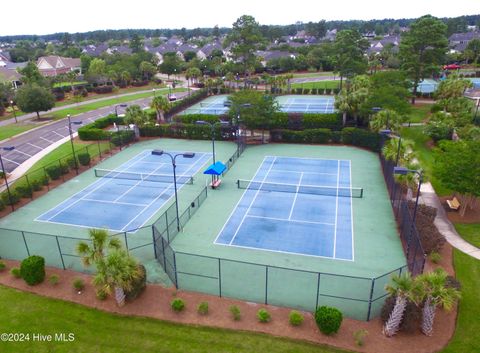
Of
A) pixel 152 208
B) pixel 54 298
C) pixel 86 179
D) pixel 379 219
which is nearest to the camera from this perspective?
pixel 54 298

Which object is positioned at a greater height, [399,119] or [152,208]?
[399,119]

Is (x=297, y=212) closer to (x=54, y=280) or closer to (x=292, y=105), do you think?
(x=54, y=280)

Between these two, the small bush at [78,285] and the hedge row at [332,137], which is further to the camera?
the hedge row at [332,137]

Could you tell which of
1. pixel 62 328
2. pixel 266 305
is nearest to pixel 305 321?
pixel 266 305

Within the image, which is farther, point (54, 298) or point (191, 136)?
point (191, 136)

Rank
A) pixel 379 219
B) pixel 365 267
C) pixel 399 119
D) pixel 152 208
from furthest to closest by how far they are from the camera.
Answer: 1. pixel 399 119
2. pixel 152 208
3. pixel 379 219
4. pixel 365 267

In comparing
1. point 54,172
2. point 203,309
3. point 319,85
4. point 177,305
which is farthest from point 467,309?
point 319,85

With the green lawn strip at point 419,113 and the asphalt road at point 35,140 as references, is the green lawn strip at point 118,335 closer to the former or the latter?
the asphalt road at point 35,140

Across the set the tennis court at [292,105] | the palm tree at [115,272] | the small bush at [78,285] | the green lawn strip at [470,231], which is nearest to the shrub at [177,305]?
the palm tree at [115,272]

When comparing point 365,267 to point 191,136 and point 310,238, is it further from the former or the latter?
point 191,136
